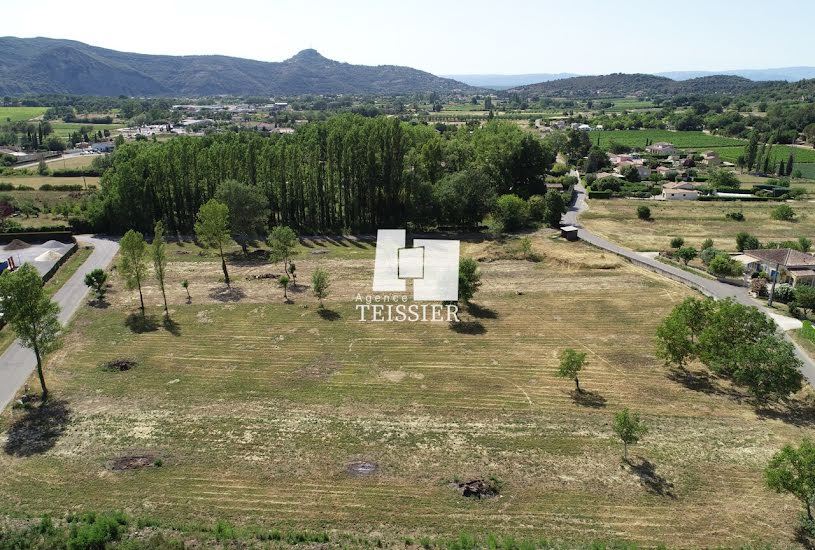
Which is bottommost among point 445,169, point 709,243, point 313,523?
point 313,523

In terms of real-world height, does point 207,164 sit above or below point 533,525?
above

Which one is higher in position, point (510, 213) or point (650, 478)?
point (510, 213)

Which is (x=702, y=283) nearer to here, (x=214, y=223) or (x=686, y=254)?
(x=686, y=254)

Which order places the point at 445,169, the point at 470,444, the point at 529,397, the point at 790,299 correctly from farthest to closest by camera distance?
the point at 445,169, the point at 790,299, the point at 529,397, the point at 470,444

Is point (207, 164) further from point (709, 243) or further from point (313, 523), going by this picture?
point (709, 243)

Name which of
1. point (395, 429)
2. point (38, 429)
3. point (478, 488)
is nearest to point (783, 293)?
point (478, 488)

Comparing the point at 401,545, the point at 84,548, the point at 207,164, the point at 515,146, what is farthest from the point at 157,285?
the point at 515,146
